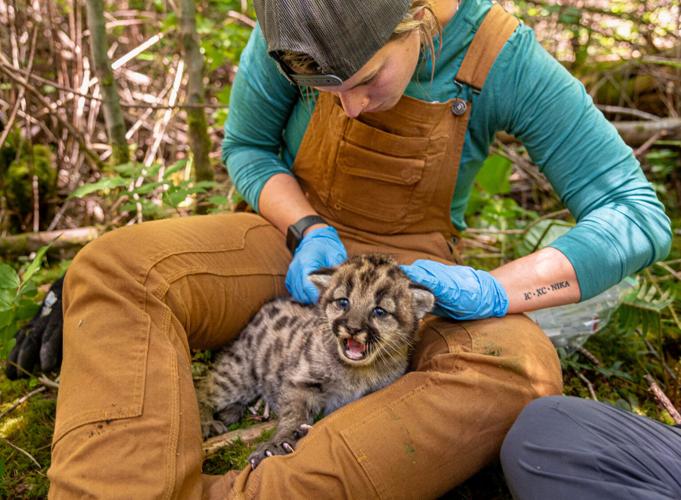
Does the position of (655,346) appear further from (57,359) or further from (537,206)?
(57,359)

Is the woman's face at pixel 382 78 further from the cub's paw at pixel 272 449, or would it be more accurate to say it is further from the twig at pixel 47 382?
the twig at pixel 47 382

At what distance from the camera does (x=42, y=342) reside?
349 centimetres

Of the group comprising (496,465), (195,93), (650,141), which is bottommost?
(496,465)

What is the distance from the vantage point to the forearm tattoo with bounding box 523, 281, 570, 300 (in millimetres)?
3168

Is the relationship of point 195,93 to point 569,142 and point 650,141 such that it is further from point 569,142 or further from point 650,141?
point 650,141

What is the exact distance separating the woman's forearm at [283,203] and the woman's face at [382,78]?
92 cm

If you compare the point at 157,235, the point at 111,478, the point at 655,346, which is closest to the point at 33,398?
the point at 157,235

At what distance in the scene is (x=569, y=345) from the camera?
4281 millimetres

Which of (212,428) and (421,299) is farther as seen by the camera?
(212,428)

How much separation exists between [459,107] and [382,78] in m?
0.63

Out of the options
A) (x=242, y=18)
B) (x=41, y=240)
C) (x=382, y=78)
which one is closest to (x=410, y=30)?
(x=382, y=78)

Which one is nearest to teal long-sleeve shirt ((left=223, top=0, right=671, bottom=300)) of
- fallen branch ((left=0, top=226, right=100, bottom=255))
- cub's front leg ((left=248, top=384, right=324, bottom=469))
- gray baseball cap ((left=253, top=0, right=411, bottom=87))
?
gray baseball cap ((left=253, top=0, right=411, bottom=87))

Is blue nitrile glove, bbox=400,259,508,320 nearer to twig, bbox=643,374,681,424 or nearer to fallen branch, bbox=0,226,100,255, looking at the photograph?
twig, bbox=643,374,681,424

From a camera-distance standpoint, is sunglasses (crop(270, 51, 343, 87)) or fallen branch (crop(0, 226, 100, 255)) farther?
fallen branch (crop(0, 226, 100, 255))
